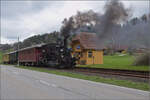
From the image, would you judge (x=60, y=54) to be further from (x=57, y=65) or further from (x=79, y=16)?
(x=79, y=16)

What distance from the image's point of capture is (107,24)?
15.9 meters

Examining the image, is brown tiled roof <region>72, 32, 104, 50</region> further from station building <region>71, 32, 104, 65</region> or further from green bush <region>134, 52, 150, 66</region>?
green bush <region>134, 52, 150, 66</region>

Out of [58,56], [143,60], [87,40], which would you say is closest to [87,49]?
[87,40]

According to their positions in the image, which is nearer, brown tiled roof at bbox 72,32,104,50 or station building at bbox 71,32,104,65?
brown tiled roof at bbox 72,32,104,50

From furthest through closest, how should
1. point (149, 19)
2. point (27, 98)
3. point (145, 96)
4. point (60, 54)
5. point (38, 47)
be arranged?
point (38, 47) < point (60, 54) < point (149, 19) < point (145, 96) < point (27, 98)

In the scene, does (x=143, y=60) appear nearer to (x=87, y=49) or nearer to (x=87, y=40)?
(x=87, y=49)

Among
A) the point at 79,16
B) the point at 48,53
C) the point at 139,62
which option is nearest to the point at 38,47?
the point at 48,53

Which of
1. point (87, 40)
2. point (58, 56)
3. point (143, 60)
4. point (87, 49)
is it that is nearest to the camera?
point (58, 56)

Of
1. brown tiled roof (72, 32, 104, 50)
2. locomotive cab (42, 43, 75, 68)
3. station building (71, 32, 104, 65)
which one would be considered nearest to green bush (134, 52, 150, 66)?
locomotive cab (42, 43, 75, 68)

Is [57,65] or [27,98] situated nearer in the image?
[27,98]

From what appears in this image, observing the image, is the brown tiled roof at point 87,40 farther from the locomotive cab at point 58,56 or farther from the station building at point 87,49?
the locomotive cab at point 58,56

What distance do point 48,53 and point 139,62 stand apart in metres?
10.9

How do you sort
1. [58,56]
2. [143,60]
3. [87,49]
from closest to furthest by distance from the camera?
[58,56] < [143,60] < [87,49]

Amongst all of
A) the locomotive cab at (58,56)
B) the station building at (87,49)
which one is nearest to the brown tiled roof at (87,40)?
the station building at (87,49)
